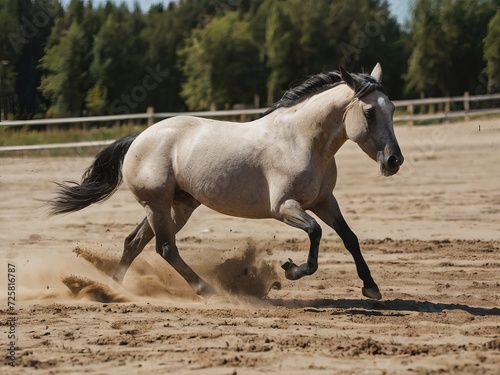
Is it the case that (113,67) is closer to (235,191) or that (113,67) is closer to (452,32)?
(452,32)

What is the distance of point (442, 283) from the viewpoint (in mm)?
7441

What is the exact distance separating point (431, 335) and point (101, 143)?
46.6 ft

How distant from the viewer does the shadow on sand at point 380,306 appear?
634cm

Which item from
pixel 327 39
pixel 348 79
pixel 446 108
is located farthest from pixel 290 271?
pixel 327 39

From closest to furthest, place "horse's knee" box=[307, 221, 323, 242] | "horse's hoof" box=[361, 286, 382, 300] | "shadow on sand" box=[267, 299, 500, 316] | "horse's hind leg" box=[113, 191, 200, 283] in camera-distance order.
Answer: "shadow on sand" box=[267, 299, 500, 316]
"horse's knee" box=[307, 221, 323, 242]
"horse's hoof" box=[361, 286, 382, 300]
"horse's hind leg" box=[113, 191, 200, 283]

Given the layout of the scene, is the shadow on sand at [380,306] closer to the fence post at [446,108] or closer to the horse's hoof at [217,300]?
the horse's hoof at [217,300]

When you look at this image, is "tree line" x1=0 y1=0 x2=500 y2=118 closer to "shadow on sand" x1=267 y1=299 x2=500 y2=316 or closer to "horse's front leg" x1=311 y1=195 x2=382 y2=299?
"horse's front leg" x1=311 y1=195 x2=382 y2=299

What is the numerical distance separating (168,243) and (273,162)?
116 centimetres

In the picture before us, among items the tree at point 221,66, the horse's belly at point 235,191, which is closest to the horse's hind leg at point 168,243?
the horse's belly at point 235,191

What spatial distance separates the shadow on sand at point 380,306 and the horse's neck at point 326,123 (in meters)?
1.13

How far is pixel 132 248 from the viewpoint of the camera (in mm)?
7469

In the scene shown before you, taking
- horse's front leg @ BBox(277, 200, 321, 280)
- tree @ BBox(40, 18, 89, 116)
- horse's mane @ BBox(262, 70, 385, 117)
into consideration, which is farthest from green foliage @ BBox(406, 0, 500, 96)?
horse's front leg @ BBox(277, 200, 321, 280)

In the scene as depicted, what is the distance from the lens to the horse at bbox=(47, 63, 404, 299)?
6.51m

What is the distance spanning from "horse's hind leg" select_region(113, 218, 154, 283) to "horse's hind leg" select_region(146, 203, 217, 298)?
0.28 meters
